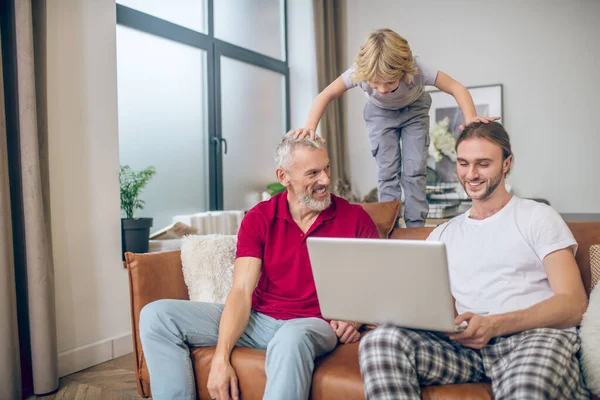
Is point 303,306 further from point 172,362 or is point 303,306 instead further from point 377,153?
point 377,153

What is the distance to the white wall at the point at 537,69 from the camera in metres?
4.11

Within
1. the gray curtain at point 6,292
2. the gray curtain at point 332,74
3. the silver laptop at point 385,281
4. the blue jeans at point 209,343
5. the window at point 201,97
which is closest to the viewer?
the silver laptop at point 385,281

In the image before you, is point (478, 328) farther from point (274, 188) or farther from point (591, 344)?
point (274, 188)

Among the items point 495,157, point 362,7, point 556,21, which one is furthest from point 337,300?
point 362,7

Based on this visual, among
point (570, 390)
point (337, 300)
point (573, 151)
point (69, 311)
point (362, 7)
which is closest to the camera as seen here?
point (570, 390)

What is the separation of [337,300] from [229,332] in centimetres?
45

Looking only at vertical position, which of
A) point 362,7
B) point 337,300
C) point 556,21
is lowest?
point 337,300

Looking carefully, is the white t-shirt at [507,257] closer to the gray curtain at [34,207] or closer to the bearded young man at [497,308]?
the bearded young man at [497,308]

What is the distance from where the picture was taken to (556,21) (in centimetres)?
418

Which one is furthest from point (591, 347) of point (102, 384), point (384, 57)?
point (102, 384)

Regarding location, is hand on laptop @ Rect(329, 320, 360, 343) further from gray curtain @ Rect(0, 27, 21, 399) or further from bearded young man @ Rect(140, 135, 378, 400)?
gray curtain @ Rect(0, 27, 21, 399)

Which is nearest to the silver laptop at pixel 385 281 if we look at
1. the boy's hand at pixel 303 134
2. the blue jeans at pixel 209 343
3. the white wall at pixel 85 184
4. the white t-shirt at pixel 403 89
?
the blue jeans at pixel 209 343

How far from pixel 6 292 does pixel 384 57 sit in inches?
69.6

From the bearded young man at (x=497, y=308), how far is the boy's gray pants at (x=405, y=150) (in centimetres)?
97
